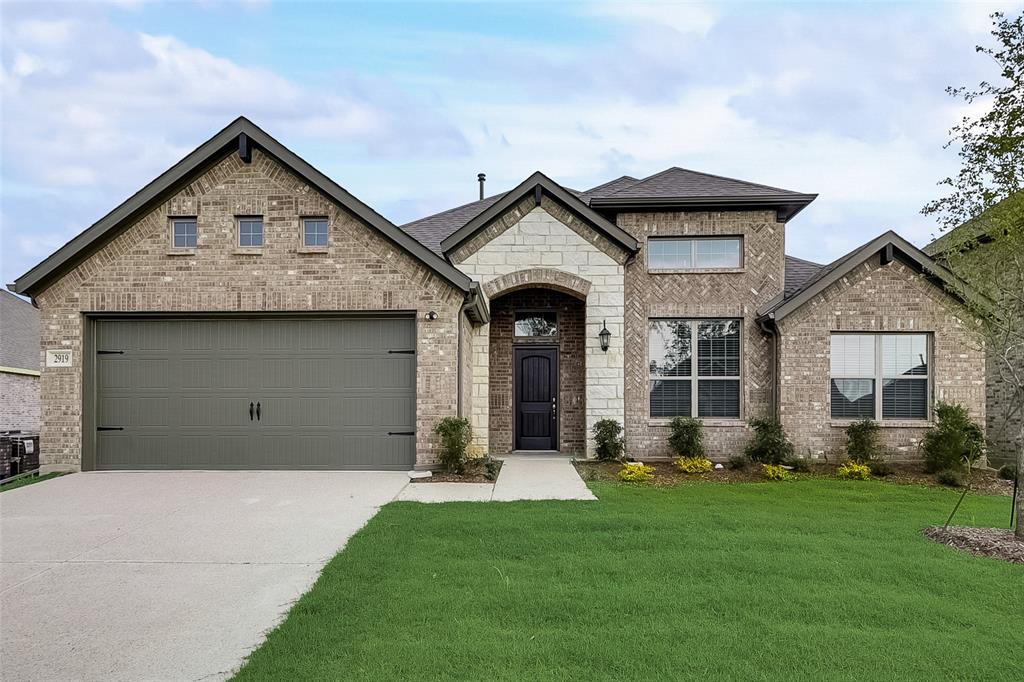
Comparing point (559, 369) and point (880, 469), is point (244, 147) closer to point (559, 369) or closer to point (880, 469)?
point (559, 369)

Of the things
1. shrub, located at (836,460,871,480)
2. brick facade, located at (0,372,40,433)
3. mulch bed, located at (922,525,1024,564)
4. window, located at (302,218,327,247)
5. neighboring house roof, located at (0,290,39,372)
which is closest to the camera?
mulch bed, located at (922,525,1024,564)

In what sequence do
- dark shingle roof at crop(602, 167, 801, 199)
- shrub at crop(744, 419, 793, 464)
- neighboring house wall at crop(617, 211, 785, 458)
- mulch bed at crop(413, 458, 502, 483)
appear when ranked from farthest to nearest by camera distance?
1. neighboring house wall at crop(617, 211, 785, 458)
2. dark shingle roof at crop(602, 167, 801, 199)
3. shrub at crop(744, 419, 793, 464)
4. mulch bed at crop(413, 458, 502, 483)

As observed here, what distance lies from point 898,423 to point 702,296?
179 inches

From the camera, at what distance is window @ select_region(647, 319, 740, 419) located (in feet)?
44.9

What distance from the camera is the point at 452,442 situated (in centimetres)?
1083

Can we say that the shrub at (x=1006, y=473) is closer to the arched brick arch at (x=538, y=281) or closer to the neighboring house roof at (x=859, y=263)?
the neighboring house roof at (x=859, y=263)

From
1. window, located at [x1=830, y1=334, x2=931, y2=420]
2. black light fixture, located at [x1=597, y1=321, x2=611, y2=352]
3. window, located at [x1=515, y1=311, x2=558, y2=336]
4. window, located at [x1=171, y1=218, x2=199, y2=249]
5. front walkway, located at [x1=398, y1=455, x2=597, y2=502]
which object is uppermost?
window, located at [x1=171, y1=218, x2=199, y2=249]

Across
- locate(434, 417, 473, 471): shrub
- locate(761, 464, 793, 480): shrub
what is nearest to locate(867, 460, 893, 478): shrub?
locate(761, 464, 793, 480): shrub

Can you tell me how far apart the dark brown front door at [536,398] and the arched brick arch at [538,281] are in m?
1.69

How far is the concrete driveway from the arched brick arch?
4.74 meters

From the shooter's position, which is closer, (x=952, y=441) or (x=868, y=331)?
(x=952, y=441)

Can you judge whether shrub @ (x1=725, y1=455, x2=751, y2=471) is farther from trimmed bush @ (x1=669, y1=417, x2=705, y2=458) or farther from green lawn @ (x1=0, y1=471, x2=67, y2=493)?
green lawn @ (x1=0, y1=471, x2=67, y2=493)

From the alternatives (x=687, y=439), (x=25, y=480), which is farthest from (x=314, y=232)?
(x=687, y=439)

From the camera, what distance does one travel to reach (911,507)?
8.79 meters
